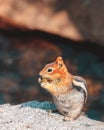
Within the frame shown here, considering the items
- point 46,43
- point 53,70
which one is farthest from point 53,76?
point 46,43

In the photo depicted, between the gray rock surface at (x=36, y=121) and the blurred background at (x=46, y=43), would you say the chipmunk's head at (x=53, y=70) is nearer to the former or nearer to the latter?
the gray rock surface at (x=36, y=121)

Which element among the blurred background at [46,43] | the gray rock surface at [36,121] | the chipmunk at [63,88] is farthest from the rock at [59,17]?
the chipmunk at [63,88]

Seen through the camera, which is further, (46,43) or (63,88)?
(46,43)

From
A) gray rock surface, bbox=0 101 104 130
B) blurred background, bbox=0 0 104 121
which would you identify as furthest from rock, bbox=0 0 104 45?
gray rock surface, bbox=0 101 104 130

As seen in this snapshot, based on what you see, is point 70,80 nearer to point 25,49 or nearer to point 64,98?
point 64,98

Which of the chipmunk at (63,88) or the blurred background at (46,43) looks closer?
the chipmunk at (63,88)

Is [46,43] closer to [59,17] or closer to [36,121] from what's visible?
[59,17]

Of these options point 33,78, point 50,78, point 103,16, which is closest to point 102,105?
point 33,78
